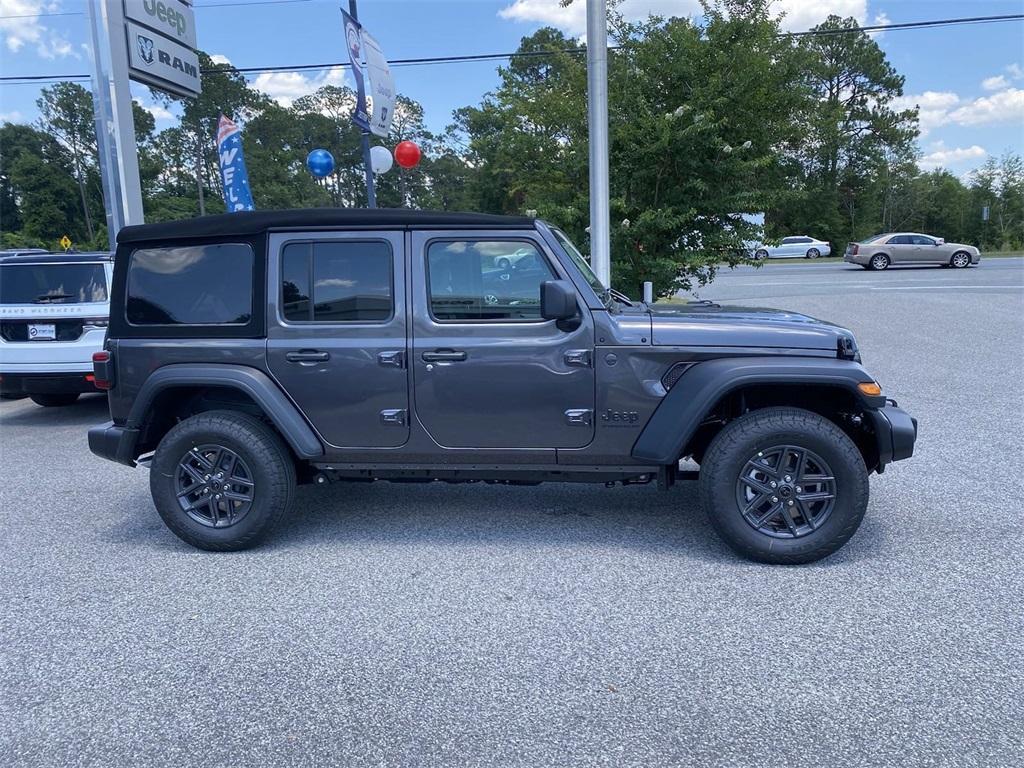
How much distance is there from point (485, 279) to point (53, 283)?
5.80 m

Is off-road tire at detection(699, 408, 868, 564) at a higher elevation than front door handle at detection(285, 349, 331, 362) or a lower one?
lower

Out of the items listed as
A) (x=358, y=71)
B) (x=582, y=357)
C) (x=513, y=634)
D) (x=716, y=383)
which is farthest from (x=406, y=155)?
(x=513, y=634)

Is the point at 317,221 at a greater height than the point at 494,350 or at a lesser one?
greater

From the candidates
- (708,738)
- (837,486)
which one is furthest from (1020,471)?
(708,738)

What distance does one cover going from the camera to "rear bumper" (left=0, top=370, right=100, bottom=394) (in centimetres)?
745

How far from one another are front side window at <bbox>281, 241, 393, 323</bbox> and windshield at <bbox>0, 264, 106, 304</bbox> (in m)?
4.58

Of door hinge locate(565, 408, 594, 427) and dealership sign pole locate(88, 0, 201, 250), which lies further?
dealership sign pole locate(88, 0, 201, 250)

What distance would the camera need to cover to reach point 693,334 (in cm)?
392

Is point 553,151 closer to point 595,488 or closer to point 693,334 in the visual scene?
point 595,488

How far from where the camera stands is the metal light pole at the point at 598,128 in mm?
8172

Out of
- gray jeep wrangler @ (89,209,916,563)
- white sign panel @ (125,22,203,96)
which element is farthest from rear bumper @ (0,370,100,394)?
white sign panel @ (125,22,203,96)

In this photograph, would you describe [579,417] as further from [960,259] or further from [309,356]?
[960,259]

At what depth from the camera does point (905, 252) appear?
2931cm

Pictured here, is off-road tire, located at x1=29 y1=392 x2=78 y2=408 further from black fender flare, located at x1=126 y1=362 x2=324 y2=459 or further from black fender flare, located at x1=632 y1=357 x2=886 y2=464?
black fender flare, located at x1=632 y1=357 x2=886 y2=464
